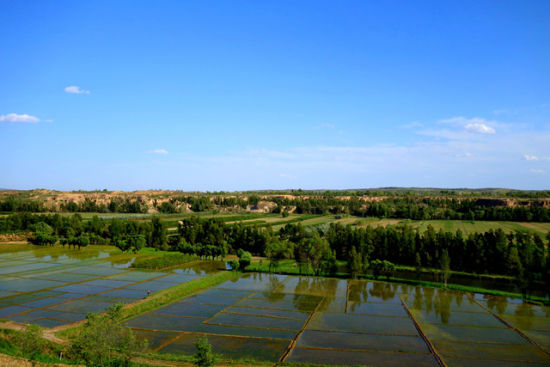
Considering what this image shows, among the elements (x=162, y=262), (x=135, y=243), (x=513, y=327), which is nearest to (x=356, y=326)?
(x=513, y=327)

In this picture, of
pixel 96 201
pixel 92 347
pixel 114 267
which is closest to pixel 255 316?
pixel 92 347

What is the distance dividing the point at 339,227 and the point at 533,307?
37919mm

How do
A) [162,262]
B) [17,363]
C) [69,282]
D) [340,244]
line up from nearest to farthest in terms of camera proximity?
[17,363] < [69,282] < [162,262] < [340,244]

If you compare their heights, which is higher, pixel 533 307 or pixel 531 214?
pixel 531 214

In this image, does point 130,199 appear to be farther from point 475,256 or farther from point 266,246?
point 475,256

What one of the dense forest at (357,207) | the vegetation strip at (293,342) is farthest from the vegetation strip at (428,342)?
the dense forest at (357,207)

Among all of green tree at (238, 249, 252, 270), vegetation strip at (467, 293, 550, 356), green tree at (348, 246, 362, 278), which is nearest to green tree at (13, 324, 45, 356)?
green tree at (238, 249, 252, 270)

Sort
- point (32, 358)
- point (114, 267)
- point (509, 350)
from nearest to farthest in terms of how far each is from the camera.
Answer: point (32, 358), point (509, 350), point (114, 267)

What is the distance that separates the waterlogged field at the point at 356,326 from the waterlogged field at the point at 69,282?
7.12 m

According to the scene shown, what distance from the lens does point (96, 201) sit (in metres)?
168

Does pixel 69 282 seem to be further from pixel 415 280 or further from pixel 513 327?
pixel 513 327

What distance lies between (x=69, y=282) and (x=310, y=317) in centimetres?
3198

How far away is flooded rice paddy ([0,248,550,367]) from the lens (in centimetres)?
2642

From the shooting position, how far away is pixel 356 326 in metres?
32.0
